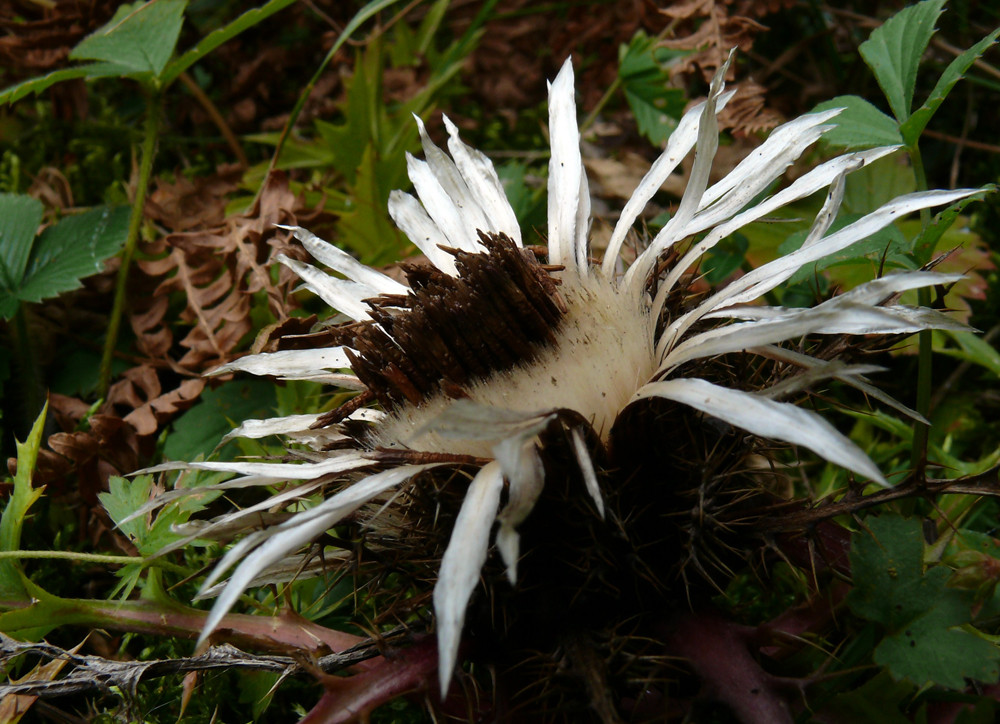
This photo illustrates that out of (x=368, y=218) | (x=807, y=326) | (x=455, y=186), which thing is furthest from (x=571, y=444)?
(x=368, y=218)

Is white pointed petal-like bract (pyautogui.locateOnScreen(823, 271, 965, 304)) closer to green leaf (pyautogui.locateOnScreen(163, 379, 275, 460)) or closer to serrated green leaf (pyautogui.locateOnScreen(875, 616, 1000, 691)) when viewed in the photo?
serrated green leaf (pyautogui.locateOnScreen(875, 616, 1000, 691))

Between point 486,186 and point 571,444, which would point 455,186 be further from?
point 571,444

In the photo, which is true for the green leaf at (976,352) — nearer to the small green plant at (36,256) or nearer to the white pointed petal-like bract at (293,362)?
the white pointed petal-like bract at (293,362)

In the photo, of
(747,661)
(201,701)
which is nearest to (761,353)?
(747,661)

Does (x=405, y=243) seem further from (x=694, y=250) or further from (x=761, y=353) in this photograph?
(x=761, y=353)

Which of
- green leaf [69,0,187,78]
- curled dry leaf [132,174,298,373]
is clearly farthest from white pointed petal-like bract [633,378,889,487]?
green leaf [69,0,187,78]
